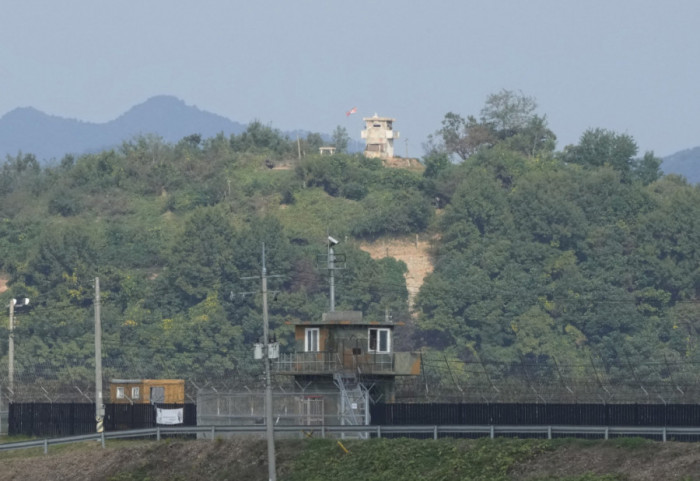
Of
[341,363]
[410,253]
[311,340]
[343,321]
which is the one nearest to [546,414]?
[341,363]

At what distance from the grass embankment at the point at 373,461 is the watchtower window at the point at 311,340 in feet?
29.5

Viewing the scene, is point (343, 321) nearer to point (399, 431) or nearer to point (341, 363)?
point (341, 363)

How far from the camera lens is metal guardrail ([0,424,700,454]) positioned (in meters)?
58.3

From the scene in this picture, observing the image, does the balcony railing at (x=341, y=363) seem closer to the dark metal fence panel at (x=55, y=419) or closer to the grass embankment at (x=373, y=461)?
the grass embankment at (x=373, y=461)

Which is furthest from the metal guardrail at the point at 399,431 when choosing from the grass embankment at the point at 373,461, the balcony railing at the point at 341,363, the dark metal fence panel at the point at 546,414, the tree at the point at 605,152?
the tree at the point at 605,152

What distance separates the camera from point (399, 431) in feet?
209

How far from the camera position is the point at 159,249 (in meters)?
168

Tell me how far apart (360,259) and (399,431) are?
92218 mm

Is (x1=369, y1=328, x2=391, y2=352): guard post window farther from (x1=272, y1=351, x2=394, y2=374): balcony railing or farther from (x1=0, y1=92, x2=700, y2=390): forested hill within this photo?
(x1=0, y1=92, x2=700, y2=390): forested hill

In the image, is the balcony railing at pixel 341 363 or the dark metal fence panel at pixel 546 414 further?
the balcony railing at pixel 341 363

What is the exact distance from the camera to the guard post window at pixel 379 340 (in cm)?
7356

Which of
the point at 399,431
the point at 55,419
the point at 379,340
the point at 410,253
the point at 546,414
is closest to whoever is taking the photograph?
the point at 399,431

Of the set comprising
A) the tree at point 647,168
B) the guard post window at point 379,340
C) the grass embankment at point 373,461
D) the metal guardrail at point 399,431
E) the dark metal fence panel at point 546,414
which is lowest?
the grass embankment at point 373,461

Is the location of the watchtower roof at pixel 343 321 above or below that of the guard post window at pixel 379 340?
above
